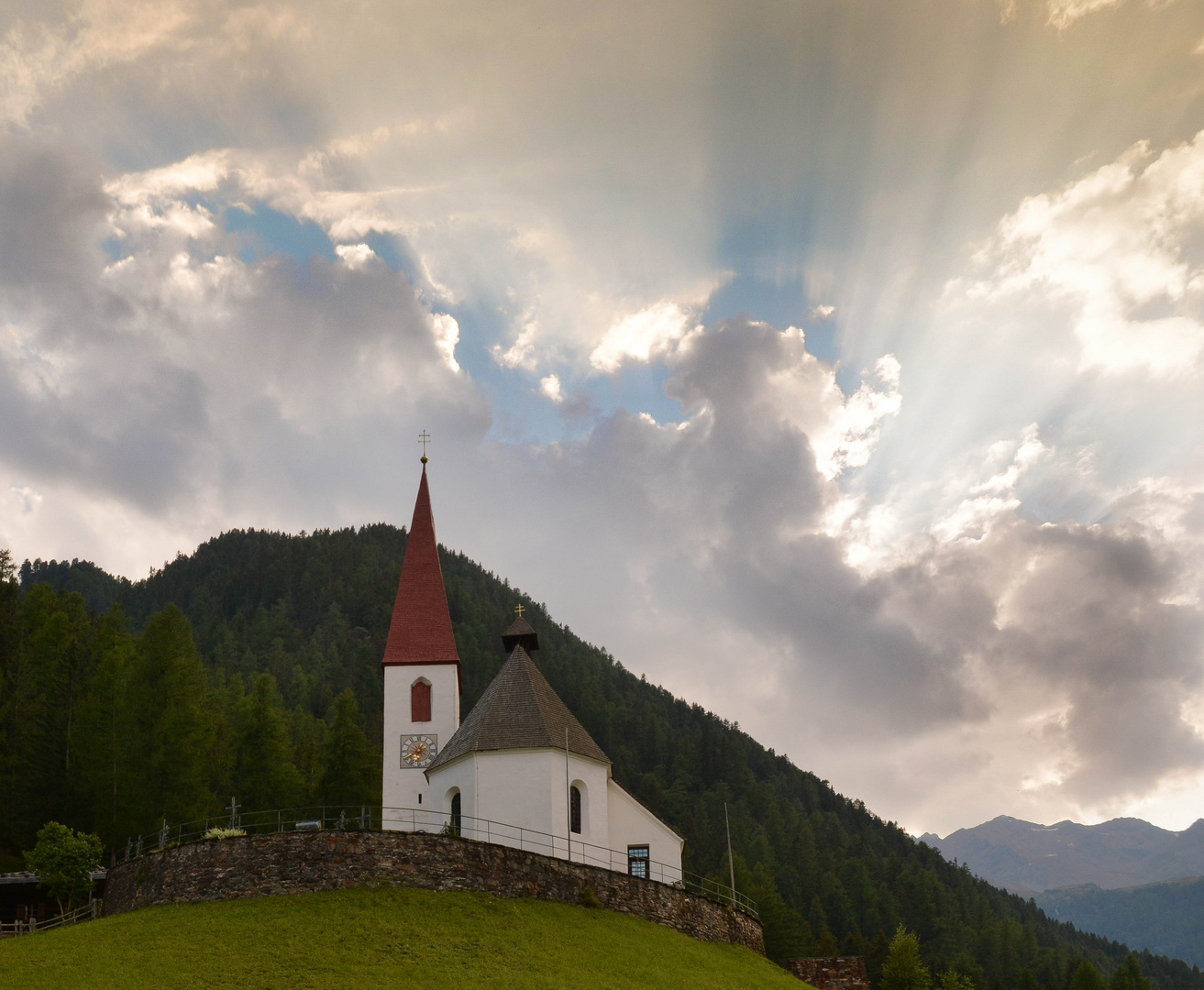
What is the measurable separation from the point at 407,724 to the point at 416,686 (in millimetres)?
1923

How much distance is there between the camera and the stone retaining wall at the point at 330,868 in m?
30.1

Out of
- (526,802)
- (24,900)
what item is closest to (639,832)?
(526,802)

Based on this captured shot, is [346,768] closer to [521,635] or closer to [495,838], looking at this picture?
[521,635]

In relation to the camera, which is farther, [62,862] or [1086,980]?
[1086,980]

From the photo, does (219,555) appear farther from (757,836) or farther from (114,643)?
(114,643)

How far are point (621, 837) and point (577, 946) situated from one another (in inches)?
498

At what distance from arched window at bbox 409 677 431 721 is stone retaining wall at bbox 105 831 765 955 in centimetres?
1614

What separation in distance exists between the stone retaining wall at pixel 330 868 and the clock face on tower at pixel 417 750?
588 inches

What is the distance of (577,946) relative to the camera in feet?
95.3

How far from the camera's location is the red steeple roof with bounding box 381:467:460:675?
49.3m

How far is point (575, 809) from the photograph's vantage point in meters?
39.0

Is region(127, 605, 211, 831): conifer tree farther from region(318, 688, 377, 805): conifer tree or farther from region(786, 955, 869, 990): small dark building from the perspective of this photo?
region(786, 955, 869, 990): small dark building

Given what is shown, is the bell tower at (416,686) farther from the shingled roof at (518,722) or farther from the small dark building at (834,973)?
the small dark building at (834,973)

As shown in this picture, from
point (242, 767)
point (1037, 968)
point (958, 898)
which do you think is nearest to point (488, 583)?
point (958, 898)
